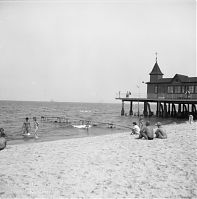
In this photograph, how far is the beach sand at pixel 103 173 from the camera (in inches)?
224

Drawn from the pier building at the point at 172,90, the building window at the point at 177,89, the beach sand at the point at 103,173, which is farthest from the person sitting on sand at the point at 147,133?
the building window at the point at 177,89

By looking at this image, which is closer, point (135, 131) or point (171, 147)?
point (171, 147)

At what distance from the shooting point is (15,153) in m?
10.0

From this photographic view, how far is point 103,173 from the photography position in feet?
22.3

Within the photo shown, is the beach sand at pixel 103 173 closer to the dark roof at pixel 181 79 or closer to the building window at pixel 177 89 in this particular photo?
the dark roof at pixel 181 79

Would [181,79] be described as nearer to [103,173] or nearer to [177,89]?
[177,89]

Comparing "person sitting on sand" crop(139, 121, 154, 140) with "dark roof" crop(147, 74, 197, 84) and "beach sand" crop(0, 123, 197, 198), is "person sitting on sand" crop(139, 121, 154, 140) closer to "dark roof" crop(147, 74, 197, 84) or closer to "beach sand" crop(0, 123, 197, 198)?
"beach sand" crop(0, 123, 197, 198)

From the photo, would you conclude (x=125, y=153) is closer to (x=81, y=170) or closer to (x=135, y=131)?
(x=81, y=170)

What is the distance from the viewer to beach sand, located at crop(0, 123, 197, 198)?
18.7 ft

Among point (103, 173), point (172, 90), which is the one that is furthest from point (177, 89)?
point (103, 173)

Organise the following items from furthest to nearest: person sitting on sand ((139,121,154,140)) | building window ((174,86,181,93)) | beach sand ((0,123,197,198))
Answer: building window ((174,86,181,93)), person sitting on sand ((139,121,154,140)), beach sand ((0,123,197,198))

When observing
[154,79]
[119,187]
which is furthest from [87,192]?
[154,79]

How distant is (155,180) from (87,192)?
192cm

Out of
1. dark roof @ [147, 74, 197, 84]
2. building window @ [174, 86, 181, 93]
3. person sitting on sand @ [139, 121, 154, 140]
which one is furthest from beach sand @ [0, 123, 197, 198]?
building window @ [174, 86, 181, 93]
